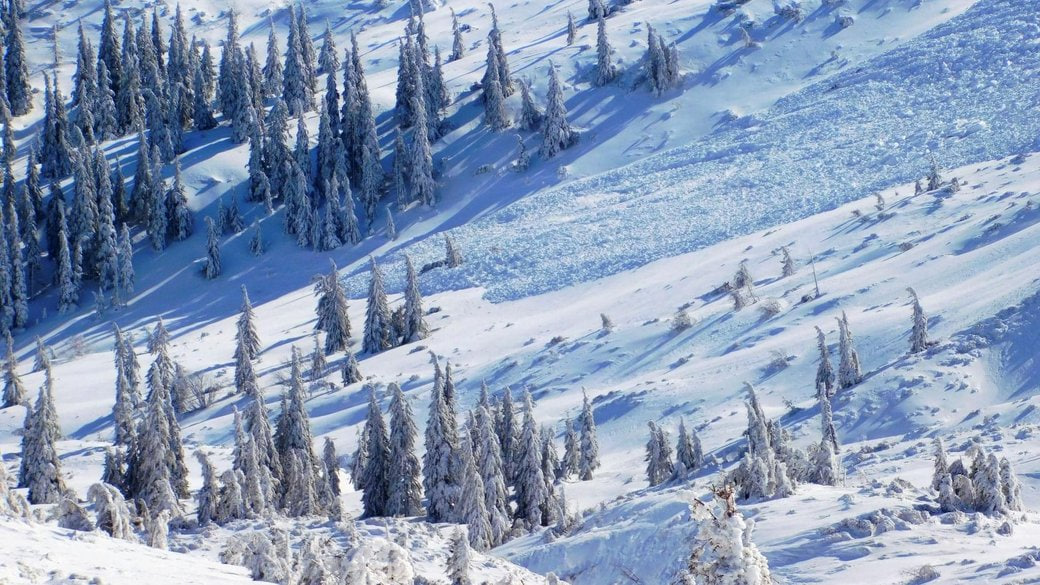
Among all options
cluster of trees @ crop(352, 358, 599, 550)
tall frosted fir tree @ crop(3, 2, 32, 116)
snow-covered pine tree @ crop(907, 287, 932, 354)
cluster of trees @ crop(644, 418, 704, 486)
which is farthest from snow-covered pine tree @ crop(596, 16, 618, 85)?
cluster of trees @ crop(644, 418, 704, 486)

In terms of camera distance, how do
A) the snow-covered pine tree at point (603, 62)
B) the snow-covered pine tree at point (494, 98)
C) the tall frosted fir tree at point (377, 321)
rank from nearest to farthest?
the tall frosted fir tree at point (377, 321), the snow-covered pine tree at point (494, 98), the snow-covered pine tree at point (603, 62)

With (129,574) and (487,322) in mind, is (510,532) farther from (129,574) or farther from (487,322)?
(487,322)

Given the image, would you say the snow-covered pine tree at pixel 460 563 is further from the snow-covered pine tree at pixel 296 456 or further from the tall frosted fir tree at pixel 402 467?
the tall frosted fir tree at pixel 402 467

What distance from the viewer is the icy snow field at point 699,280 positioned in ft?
110

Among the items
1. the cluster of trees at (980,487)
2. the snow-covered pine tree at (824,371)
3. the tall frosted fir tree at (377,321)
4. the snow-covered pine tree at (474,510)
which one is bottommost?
the tall frosted fir tree at (377,321)

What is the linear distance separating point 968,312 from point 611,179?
42.2 metres

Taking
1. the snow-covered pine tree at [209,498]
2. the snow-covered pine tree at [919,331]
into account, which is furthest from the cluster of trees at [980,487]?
the snow-covered pine tree at [209,498]

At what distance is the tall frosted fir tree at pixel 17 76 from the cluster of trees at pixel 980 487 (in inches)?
4283

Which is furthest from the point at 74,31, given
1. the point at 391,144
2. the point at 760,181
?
the point at 760,181

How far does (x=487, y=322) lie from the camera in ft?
248

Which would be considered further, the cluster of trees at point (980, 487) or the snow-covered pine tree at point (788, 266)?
the snow-covered pine tree at point (788, 266)

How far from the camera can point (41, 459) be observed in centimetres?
4775

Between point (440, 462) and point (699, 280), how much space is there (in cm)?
2657

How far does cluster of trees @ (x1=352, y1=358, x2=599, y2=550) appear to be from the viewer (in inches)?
1801
